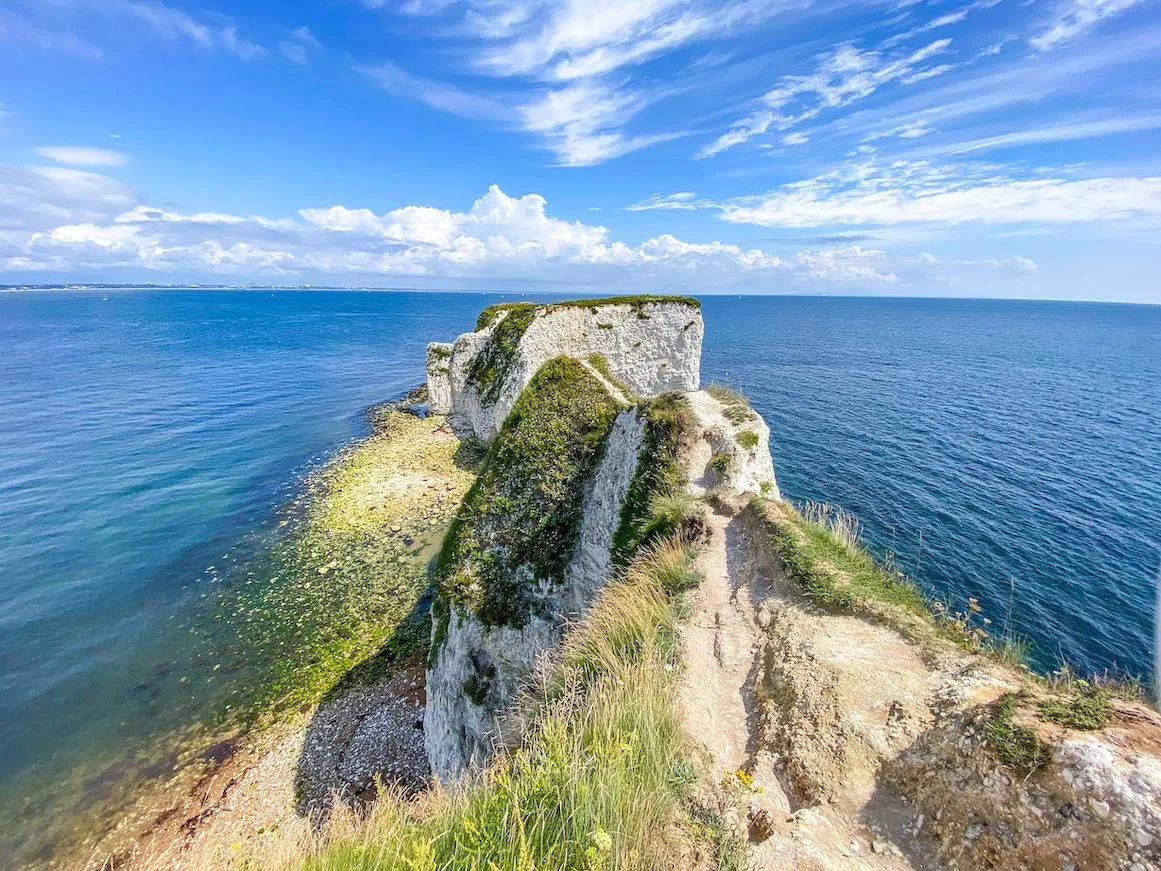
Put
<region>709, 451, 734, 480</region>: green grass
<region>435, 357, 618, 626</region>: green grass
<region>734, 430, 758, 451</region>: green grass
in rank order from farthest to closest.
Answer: <region>435, 357, 618, 626</region>: green grass < <region>734, 430, 758, 451</region>: green grass < <region>709, 451, 734, 480</region>: green grass

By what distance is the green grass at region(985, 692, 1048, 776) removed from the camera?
16.4 feet

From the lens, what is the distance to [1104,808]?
4426 millimetres

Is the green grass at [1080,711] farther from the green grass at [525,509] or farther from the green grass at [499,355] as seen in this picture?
the green grass at [499,355]

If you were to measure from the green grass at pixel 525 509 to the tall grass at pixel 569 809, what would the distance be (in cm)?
940

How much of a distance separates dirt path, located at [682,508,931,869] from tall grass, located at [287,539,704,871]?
0.77 meters

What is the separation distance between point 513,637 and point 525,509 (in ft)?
13.0

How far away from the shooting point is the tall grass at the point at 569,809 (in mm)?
4473

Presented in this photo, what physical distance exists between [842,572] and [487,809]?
6988mm

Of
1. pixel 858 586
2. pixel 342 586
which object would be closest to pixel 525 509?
pixel 858 586

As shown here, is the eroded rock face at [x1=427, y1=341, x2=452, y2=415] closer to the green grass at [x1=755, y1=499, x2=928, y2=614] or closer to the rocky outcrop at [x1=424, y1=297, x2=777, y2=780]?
the rocky outcrop at [x1=424, y1=297, x2=777, y2=780]

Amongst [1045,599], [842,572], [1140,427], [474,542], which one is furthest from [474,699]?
[1140,427]

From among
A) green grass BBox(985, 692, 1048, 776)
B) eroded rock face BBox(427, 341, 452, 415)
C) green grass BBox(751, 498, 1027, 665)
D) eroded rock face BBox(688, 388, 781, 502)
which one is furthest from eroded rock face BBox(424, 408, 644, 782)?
eroded rock face BBox(427, 341, 452, 415)

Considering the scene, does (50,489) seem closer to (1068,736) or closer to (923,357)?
(1068,736)

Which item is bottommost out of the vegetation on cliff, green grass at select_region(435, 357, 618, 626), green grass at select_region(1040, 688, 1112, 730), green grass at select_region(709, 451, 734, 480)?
the vegetation on cliff
